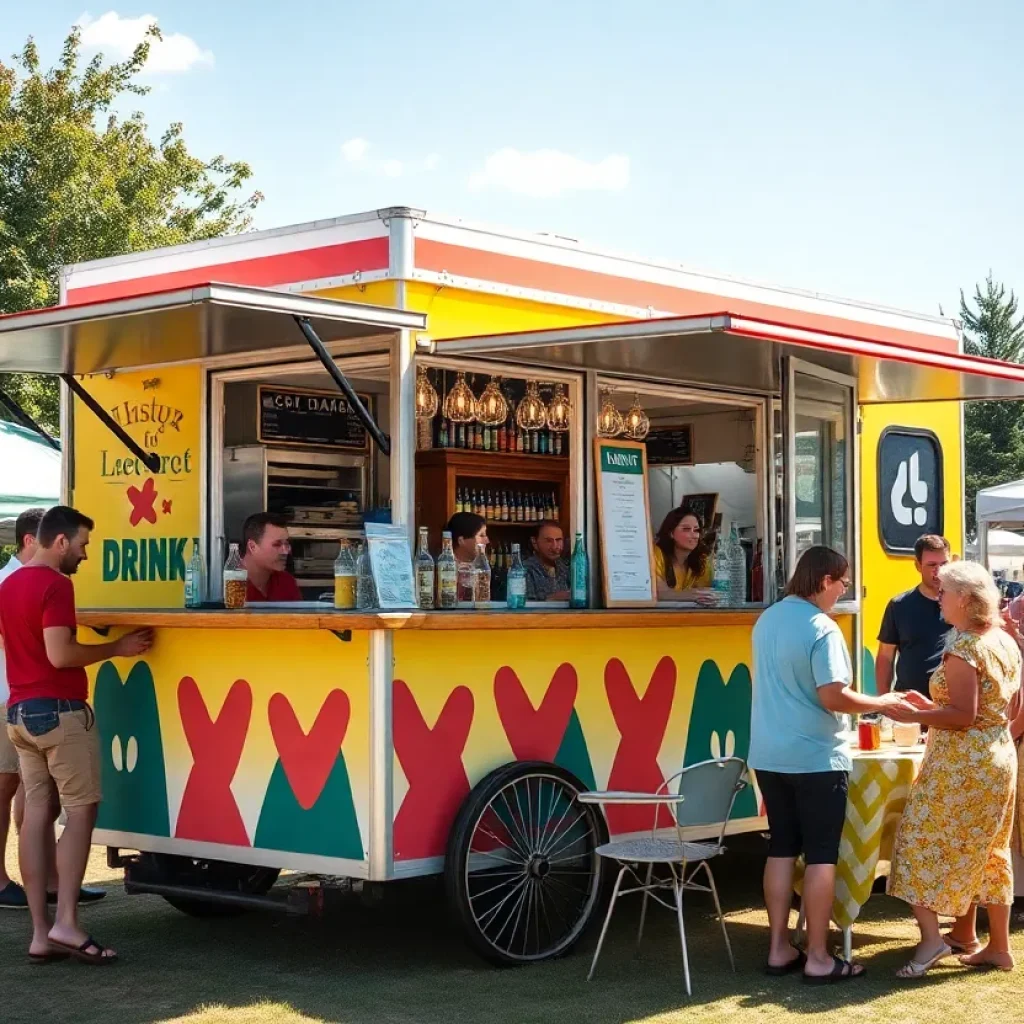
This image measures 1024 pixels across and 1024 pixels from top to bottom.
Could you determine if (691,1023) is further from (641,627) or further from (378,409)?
(378,409)

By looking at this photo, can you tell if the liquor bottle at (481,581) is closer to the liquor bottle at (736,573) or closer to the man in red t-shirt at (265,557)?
the man in red t-shirt at (265,557)

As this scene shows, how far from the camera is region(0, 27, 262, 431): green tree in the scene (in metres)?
16.9

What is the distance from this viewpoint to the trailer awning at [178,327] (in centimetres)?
558

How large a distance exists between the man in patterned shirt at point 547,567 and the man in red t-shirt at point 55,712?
80.5 inches

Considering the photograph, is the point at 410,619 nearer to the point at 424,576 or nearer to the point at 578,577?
the point at 424,576

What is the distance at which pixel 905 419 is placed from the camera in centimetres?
877

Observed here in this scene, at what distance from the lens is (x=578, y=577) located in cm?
692

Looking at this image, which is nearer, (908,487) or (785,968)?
(785,968)

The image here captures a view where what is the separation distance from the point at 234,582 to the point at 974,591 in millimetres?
2778

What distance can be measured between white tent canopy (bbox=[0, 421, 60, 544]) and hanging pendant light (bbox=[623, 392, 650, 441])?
3724 mm

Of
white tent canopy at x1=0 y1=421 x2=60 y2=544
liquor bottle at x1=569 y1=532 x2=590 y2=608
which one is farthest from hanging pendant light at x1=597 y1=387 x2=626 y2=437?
white tent canopy at x1=0 y1=421 x2=60 y2=544

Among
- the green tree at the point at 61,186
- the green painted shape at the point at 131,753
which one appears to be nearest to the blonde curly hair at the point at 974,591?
the green painted shape at the point at 131,753

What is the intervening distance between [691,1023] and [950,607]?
5.68 ft

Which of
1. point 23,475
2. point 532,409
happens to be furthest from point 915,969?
point 23,475
